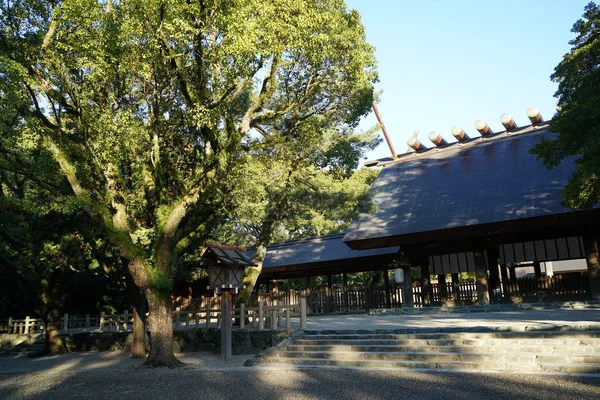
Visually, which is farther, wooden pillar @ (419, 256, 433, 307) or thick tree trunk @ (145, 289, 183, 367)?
wooden pillar @ (419, 256, 433, 307)

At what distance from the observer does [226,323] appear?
12648 millimetres

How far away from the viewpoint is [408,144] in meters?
27.2

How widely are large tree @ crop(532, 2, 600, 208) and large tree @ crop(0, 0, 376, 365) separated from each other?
4.92 metres

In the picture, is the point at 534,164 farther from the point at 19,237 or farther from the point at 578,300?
the point at 19,237

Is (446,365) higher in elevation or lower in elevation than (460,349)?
lower

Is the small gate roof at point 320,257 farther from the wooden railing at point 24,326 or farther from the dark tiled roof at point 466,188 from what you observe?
Answer: the wooden railing at point 24,326

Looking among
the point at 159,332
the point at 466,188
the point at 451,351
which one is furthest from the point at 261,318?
the point at 466,188

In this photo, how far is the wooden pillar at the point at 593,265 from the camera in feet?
55.6

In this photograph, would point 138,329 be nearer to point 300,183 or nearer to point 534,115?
point 300,183

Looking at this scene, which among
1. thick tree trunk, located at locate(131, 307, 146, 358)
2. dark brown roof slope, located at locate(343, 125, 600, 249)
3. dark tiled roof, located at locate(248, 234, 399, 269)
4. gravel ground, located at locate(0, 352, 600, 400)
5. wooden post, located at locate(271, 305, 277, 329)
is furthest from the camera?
dark tiled roof, located at locate(248, 234, 399, 269)

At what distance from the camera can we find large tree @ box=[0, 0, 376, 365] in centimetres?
1105

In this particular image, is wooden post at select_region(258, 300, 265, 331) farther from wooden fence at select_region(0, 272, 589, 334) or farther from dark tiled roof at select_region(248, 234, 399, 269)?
dark tiled roof at select_region(248, 234, 399, 269)

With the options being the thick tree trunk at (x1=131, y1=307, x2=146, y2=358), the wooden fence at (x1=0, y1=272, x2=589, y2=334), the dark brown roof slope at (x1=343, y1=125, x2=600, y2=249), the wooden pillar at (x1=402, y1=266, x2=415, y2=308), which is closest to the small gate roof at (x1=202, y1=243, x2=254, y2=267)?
the thick tree trunk at (x1=131, y1=307, x2=146, y2=358)

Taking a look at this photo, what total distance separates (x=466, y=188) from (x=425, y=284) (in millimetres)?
4527
